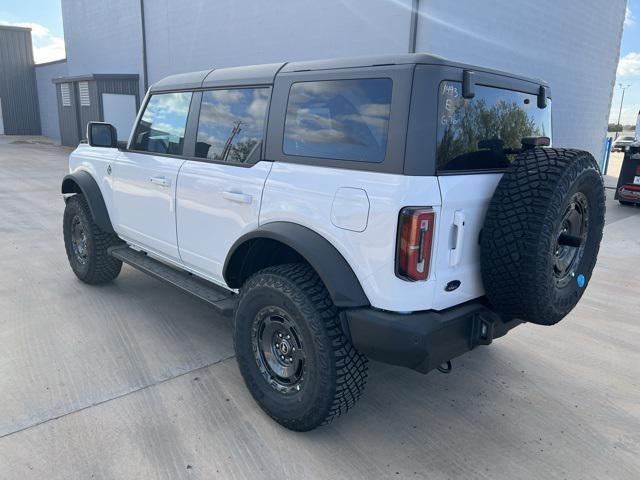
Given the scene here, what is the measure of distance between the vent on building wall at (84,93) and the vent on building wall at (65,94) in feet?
3.13

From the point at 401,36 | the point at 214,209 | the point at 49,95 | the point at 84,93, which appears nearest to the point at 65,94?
the point at 84,93

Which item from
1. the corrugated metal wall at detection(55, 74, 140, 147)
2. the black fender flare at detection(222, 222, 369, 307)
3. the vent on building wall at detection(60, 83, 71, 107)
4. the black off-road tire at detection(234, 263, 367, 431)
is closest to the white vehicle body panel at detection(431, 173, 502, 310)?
the black fender flare at detection(222, 222, 369, 307)

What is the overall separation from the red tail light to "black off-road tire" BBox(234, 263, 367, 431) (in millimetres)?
454

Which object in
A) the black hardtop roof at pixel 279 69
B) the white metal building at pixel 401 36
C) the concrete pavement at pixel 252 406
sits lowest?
the concrete pavement at pixel 252 406

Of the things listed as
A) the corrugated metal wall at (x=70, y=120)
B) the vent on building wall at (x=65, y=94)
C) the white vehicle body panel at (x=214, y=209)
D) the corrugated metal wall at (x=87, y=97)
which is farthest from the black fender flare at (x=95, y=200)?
the vent on building wall at (x=65, y=94)

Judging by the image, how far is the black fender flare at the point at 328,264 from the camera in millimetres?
2289

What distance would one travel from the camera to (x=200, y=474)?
233 cm

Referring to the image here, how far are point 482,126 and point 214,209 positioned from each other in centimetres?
162

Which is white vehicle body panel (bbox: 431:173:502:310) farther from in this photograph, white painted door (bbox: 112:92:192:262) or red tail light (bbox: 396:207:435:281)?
white painted door (bbox: 112:92:192:262)

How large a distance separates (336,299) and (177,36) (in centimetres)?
1613

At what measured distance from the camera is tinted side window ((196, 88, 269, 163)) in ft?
9.57

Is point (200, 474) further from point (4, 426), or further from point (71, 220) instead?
point (71, 220)

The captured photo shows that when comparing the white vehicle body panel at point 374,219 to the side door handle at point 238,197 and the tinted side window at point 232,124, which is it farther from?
the tinted side window at point 232,124

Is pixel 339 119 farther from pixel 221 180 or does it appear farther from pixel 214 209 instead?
pixel 214 209
